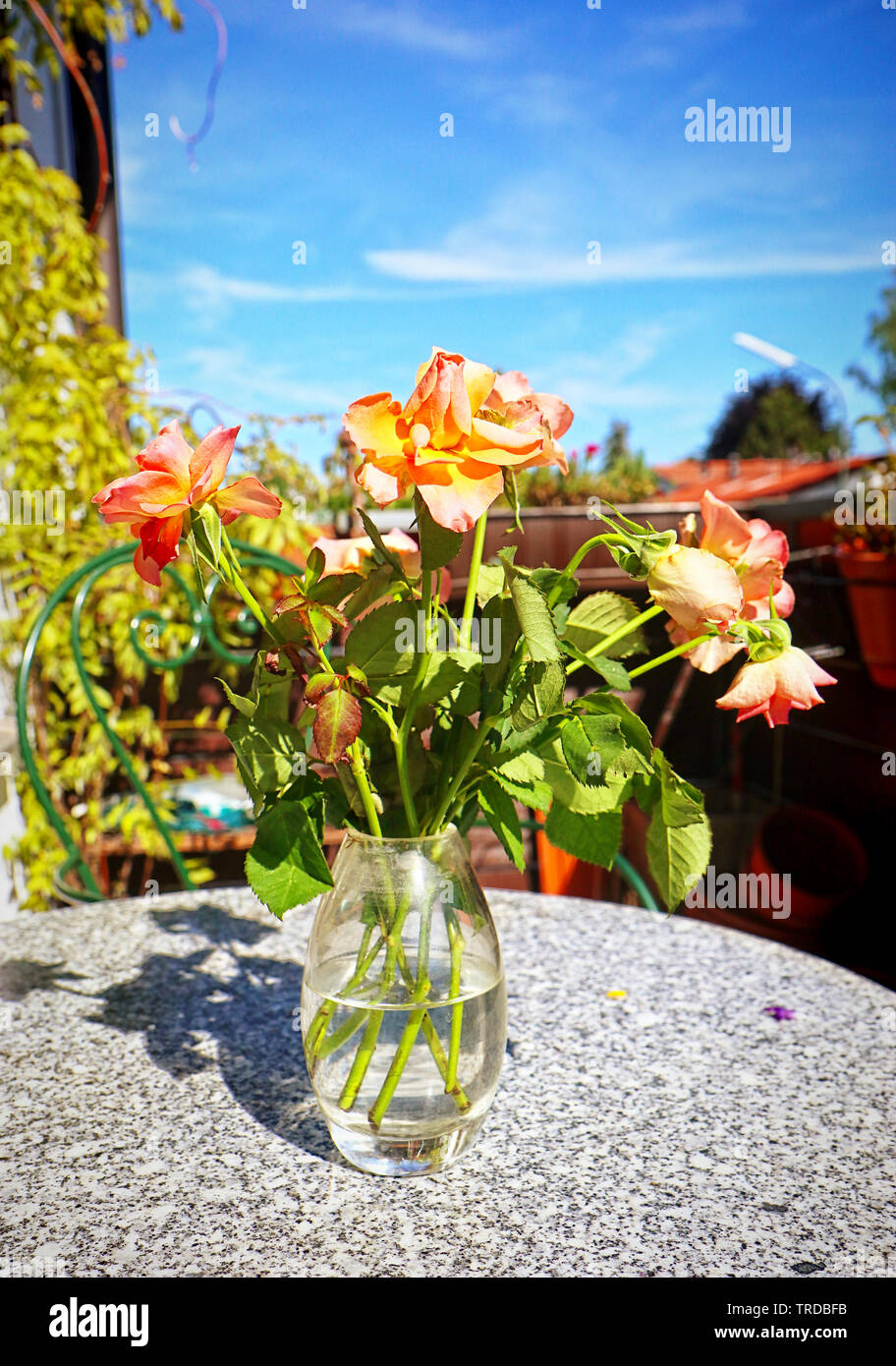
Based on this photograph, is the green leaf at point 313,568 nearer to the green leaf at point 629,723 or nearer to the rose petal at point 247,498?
the rose petal at point 247,498

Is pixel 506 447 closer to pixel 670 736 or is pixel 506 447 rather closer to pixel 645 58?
pixel 670 736

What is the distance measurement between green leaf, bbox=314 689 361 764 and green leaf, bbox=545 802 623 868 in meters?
0.18

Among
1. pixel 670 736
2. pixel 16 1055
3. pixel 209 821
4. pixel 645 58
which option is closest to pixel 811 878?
pixel 670 736

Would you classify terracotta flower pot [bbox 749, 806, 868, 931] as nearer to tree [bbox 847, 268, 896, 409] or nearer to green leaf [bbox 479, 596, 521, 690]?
green leaf [bbox 479, 596, 521, 690]

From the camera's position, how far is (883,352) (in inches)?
690

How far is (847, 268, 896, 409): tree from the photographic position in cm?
1662

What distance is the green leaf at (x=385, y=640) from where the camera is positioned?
1.69ft

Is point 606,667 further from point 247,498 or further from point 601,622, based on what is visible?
point 247,498

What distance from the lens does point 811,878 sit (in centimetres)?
246

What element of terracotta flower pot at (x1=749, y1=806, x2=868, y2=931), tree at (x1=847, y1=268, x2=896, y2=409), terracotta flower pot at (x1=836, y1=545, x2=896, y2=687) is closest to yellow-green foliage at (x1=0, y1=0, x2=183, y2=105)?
terracotta flower pot at (x1=836, y1=545, x2=896, y2=687)

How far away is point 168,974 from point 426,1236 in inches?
16.6

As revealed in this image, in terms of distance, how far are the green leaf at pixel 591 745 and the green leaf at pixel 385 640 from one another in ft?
0.32

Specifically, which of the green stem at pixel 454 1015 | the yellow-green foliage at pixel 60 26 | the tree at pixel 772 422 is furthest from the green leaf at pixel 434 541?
the tree at pixel 772 422

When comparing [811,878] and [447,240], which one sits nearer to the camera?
[811,878]
